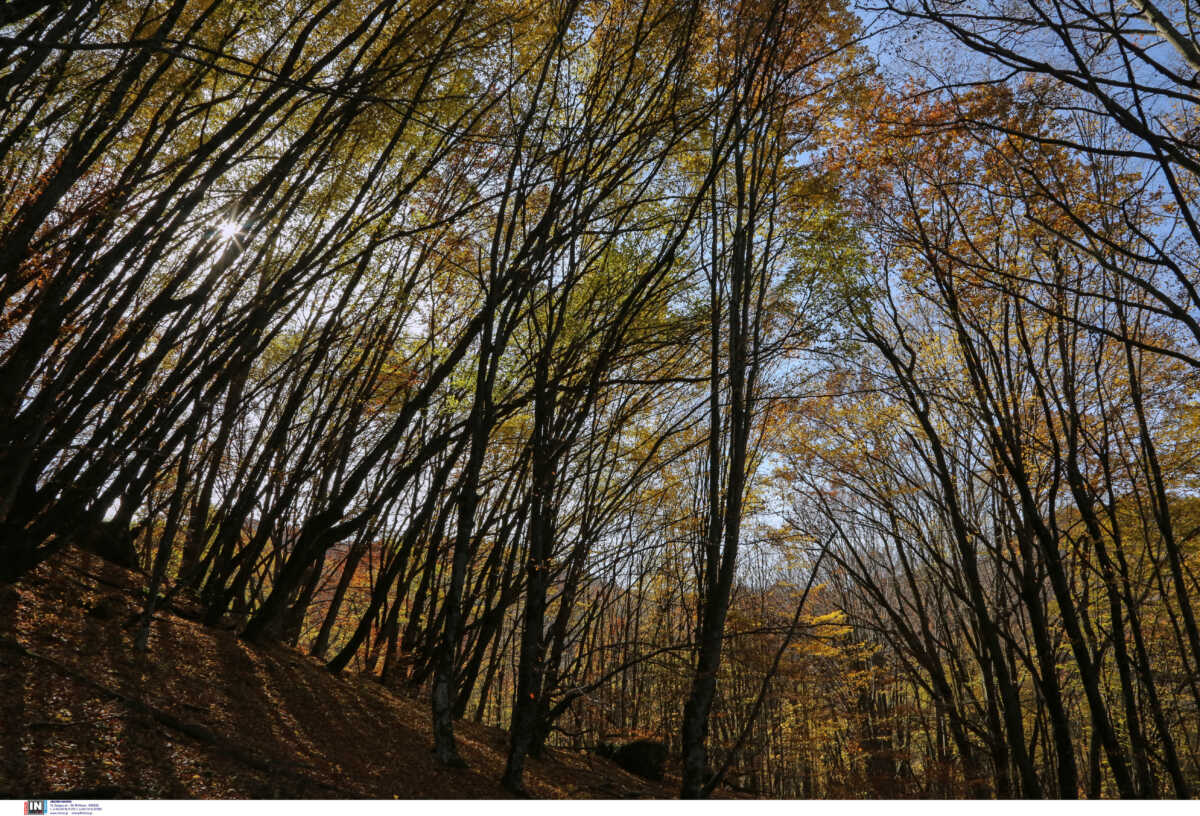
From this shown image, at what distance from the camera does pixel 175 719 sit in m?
3.03

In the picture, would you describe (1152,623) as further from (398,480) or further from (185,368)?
(185,368)

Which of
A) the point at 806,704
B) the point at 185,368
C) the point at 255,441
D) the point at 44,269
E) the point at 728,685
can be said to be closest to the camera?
the point at 44,269

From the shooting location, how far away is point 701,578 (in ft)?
27.0

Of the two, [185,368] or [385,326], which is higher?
[385,326]

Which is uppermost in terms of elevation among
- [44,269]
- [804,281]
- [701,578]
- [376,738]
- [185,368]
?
[804,281]

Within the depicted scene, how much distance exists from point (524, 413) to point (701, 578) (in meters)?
3.48

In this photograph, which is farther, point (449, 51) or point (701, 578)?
point (701, 578)

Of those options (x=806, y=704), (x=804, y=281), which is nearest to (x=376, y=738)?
Result: (x=804, y=281)

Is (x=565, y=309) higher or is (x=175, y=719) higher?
(x=565, y=309)

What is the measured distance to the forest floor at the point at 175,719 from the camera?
2463 mm

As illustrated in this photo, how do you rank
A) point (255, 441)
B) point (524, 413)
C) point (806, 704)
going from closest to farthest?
point (255, 441) → point (524, 413) → point (806, 704)

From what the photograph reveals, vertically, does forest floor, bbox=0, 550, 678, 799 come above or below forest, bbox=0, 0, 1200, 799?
below

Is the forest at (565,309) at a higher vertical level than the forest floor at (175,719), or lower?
higher

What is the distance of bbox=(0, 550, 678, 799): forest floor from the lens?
2463mm
